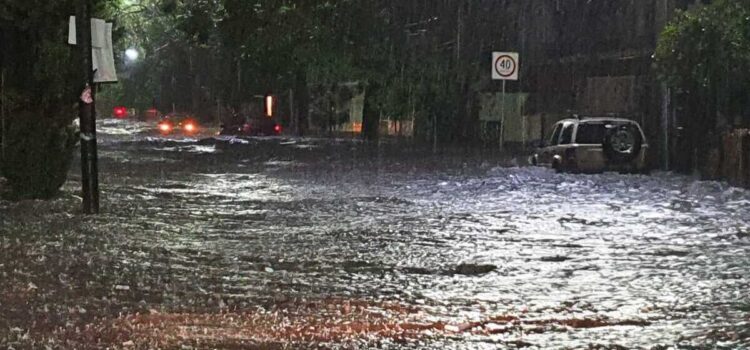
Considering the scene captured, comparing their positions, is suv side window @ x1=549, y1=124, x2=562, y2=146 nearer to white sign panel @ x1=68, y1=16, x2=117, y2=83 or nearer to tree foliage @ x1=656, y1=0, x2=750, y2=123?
tree foliage @ x1=656, y1=0, x2=750, y2=123

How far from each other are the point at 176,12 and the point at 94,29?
84.2 feet

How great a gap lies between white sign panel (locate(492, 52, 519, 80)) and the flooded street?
4.51m

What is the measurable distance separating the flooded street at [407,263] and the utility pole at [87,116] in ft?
1.50

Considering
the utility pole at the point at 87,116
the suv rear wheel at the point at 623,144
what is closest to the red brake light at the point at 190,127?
the suv rear wheel at the point at 623,144

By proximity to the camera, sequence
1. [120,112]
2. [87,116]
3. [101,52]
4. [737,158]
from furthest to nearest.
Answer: [120,112] < [737,158] < [101,52] < [87,116]

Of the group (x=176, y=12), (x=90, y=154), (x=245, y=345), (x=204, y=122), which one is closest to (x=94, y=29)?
(x=90, y=154)

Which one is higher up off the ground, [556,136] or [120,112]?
[556,136]

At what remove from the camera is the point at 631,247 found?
1176cm

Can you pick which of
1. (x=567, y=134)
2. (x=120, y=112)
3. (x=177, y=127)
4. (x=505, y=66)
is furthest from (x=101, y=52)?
(x=120, y=112)

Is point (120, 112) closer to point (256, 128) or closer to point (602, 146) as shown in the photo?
point (256, 128)

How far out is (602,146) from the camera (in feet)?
71.4

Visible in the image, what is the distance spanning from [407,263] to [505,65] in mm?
14073

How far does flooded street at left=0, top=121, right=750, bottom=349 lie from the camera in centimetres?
763

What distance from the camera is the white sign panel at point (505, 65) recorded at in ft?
78.7
